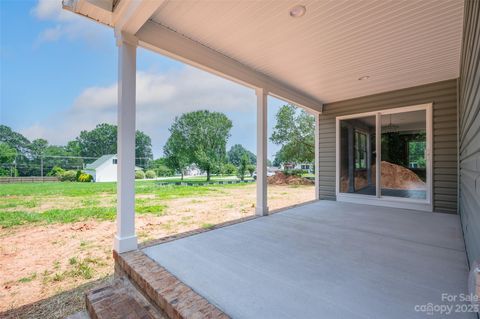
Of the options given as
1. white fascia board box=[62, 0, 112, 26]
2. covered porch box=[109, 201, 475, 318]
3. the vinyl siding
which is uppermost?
white fascia board box=[62, 0, 112, 26]

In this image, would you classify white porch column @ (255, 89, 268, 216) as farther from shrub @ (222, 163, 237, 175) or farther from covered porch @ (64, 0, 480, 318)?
shrub @ (222, 163, 237, 175)

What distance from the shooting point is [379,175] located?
463cm

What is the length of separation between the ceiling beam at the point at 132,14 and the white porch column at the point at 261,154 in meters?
2.13

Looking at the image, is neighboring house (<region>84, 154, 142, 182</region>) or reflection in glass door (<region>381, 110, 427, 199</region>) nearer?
reflection in glass door (<region>381, 110, 427, 199</region>)

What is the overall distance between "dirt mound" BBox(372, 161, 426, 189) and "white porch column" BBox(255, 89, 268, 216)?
2.77 m

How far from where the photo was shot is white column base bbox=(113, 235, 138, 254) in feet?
6.91

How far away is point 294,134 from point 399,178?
30.2 ft

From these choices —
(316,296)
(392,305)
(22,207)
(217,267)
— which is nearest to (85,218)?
(22,207)

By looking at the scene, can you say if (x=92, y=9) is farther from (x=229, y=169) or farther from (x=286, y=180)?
(x=229, y=169)

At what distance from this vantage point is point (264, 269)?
1778mm

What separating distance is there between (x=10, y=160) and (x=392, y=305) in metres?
19.0

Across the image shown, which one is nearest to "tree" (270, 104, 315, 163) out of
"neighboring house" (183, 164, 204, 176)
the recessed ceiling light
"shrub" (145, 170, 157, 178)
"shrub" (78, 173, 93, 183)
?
"neighboring house" (183, 164, 204, 176)

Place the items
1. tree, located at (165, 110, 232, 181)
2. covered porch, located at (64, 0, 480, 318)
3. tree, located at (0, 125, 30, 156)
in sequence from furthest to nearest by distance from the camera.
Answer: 1. tree, located at (165, 110, 232, 181)
2. tree, located at (0, 125, 30, 156)
3. covered porch, located at (64, 0, 480, 318)

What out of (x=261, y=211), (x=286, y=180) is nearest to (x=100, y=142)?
(x=286, y=180)
